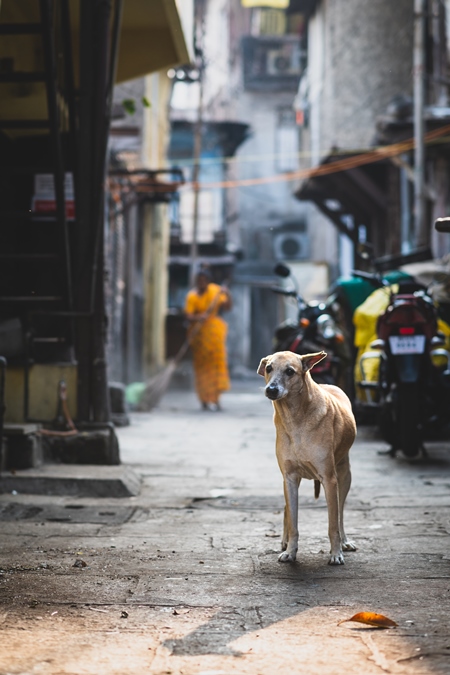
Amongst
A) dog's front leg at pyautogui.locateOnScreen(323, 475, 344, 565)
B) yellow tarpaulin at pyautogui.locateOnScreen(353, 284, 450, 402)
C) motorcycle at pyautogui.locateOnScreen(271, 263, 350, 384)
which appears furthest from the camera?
motorcycle at pyautogui.locateOnScreen(271, 263, 350, 384)

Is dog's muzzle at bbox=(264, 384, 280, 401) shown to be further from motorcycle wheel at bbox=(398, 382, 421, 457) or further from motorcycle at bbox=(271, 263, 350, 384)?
motorcycle at bbox=(271, 263, 350, 384)

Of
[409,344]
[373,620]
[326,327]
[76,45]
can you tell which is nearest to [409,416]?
[409,344]

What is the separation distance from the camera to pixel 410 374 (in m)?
6.76

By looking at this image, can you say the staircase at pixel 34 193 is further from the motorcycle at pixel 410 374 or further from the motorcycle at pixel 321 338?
the motorcycle at pixel 321 338

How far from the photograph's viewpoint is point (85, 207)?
6.77 metres

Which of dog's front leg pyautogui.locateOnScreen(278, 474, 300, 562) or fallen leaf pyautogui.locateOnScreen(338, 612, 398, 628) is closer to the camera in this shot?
fallen leaf pyautogui.locateOnScreen(338, 612, 398, 628)

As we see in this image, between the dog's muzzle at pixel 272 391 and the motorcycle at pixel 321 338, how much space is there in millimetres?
5444

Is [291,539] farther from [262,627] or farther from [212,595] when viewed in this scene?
[262,627]

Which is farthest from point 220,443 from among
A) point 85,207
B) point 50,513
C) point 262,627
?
point 262,627

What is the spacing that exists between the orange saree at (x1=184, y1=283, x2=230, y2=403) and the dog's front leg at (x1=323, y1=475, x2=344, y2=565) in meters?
9.91

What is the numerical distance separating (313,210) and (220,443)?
1008 inches

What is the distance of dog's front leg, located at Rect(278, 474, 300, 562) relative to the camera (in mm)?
3828

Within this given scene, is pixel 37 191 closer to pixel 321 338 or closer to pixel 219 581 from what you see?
pixel 321 338

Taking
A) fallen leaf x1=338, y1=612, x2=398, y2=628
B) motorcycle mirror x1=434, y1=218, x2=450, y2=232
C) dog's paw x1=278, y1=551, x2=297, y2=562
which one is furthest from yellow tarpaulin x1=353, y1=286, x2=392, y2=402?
fallen leaf x1=338, y1=612, x2=398, y2=628
